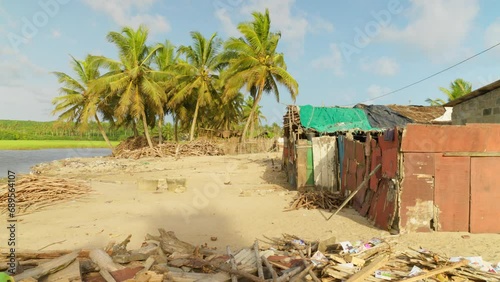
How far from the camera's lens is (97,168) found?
1988 cm

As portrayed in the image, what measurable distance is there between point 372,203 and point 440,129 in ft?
7.33

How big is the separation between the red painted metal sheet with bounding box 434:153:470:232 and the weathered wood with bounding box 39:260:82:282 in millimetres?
6228

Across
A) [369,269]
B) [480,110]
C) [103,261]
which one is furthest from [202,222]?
[480,110]

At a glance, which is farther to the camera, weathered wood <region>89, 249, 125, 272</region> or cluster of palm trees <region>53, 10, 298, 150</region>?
cluster of palm trees <region>53, 10, 298, 150</region>

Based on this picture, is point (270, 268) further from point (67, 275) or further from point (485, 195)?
point (485, 195)

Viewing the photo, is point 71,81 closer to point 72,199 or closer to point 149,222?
point 72,199

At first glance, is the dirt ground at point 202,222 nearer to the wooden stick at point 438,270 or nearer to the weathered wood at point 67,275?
the wooden stick at point 438,270

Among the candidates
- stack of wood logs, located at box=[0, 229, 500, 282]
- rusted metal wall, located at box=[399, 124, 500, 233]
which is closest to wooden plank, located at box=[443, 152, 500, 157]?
rusted metal wall, located at box=[399, 124, 500, 233]

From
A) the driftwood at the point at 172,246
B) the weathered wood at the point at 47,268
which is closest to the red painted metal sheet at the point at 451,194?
the driftwood at the point at 172,246

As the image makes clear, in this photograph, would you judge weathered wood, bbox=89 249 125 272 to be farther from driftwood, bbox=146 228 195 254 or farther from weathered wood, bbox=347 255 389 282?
weathered wood, bbox=347 255 389 282

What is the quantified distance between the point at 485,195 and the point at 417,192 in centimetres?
141

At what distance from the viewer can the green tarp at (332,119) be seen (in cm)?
1253

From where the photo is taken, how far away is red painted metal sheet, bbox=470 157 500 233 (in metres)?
6.29

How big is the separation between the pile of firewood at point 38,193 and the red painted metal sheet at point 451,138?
9978 mm
